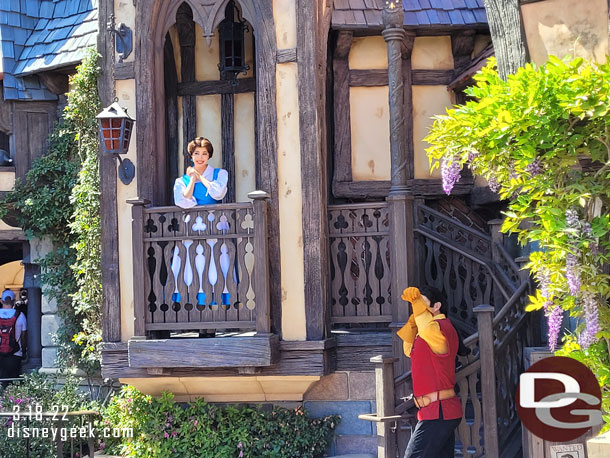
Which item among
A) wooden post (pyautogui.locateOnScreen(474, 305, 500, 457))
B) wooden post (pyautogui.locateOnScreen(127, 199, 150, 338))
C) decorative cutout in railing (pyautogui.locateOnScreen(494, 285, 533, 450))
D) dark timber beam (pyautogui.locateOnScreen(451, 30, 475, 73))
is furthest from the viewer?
dark timber beam (pyautogui.locateOnScreen(451, 30, 475, 73))

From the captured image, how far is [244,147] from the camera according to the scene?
1095cm

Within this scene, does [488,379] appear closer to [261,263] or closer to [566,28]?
[261,263]

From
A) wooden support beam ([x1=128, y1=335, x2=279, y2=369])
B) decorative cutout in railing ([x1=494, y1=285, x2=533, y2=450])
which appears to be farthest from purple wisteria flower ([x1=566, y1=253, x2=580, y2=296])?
wooden support beam ([x1=128, y1=335, x2=279, y2=369])

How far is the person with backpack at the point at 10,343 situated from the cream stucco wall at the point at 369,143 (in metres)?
5.60

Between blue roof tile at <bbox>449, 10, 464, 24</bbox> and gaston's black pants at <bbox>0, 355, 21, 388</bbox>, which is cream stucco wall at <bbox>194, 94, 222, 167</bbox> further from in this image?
gaston's black pants at <bbox>0, 355, 21, 388</bbox>

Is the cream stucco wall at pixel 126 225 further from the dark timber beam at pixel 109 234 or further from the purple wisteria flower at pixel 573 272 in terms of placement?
the purple wisteria flower at pixel 573 272

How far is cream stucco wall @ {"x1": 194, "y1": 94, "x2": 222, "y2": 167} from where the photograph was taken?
11031 millimetres

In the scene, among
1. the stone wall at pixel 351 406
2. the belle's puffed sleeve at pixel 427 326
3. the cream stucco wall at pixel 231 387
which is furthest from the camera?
the stone wall at pixel 351 406

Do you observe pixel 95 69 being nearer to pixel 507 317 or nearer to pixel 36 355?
pixel 36 355

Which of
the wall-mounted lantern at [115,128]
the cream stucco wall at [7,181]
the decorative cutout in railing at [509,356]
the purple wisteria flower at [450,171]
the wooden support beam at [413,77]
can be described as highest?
the wooden support beam at [413,77]

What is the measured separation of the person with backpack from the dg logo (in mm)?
9073

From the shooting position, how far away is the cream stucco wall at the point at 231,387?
30.9ft

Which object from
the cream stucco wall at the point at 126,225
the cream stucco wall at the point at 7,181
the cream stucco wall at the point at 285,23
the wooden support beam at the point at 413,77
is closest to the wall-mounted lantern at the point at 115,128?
the cream stucco wall at the point at 126,225

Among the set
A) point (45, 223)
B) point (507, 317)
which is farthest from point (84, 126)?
point (507, 317)
